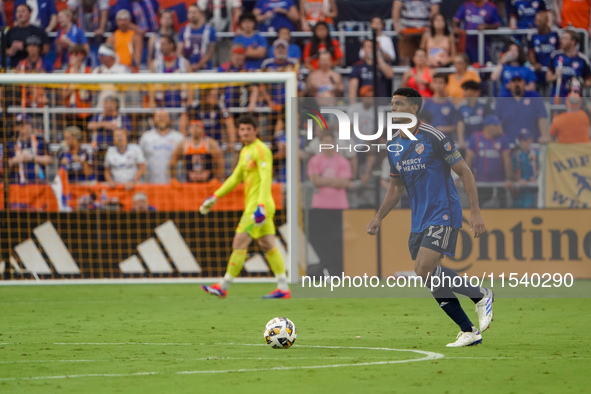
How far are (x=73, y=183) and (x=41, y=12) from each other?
4.99 m

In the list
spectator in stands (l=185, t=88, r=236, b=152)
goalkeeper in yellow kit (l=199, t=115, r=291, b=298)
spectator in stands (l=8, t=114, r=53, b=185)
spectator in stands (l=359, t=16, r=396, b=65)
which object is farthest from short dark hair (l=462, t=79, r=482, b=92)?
spectator in stands (l=8, t=114, r=53, b=185)

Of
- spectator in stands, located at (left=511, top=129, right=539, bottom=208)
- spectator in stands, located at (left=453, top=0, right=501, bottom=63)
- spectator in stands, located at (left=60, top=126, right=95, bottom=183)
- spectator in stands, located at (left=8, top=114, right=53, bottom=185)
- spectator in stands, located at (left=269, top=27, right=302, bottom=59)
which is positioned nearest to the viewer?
spectator in stands, located at (left=511, top=129, right=539, bottom=208)

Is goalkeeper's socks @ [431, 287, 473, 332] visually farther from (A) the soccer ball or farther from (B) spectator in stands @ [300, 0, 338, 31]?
(B) spectator in stands @ [300, 0, 338, 31]

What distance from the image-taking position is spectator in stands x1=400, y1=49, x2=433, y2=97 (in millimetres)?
16859

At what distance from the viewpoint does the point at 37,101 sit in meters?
17.2

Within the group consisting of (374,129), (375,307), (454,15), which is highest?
(454,15)

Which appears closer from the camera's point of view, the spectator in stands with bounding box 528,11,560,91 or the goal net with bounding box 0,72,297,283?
the goal net with bounding box 0,72,297,283

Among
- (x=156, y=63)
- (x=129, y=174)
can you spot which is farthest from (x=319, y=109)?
(x=156, y=63)

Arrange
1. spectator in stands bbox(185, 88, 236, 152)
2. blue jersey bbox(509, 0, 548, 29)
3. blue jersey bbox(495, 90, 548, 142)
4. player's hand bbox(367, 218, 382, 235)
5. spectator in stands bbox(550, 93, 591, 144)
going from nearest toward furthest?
1. player's hand bbox(367, 218, 382, 235)
2. spectator in stands bbox(550, 93, 591, 144)
3. blue jersey bbox(495, 90, 548, 142)
4. spectator in stands bbox(185, 88, 236, 152)
5. blue jersey bbox(509, 0, 548, 29)

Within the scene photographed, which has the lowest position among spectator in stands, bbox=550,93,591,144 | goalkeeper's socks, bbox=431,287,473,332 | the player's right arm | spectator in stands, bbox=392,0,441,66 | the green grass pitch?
the green grass pitch

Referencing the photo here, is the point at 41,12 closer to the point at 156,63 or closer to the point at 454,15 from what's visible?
the point at 156,63

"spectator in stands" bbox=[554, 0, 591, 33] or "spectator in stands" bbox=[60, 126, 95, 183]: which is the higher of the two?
"spectator in stands" bbox=[554, 0, 591, 33]

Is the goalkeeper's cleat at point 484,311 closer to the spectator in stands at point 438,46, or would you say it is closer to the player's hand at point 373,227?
the player's hand at point 373,227

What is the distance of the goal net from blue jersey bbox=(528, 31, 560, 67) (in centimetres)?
502
